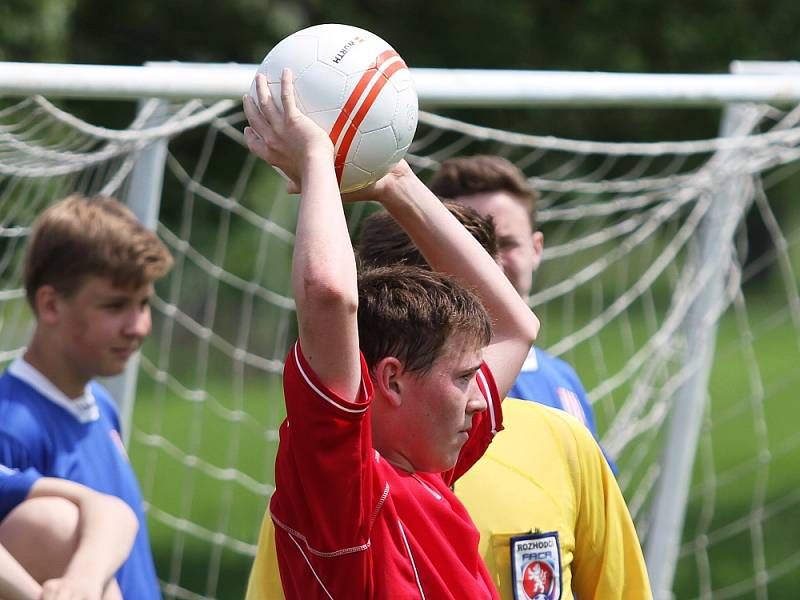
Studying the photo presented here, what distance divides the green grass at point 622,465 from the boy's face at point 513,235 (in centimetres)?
244

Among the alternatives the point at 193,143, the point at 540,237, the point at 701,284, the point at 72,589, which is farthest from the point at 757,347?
the point at 72,589

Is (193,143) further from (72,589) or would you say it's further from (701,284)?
(72,589)

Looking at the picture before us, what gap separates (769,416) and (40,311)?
37.9 feet

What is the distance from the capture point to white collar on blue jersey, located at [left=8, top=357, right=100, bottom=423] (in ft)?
10.6

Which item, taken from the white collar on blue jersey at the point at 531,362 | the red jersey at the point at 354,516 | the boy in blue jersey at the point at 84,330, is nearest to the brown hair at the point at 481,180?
the white collar on blue jersey at the point at 531,362

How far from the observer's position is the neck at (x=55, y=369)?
3275 mm

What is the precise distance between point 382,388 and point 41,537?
34.7 inches

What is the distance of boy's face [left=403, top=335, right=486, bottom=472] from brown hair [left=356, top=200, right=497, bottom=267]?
45cm

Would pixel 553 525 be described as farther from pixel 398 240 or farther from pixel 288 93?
pixel 288 93

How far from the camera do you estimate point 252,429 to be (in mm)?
12867

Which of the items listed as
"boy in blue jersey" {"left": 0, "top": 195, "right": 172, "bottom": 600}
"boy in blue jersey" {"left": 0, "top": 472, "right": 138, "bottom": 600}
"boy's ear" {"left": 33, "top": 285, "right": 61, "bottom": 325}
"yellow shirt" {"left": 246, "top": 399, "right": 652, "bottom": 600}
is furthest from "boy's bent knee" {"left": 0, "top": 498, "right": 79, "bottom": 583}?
"boy's ear" {"left": 33, "top": 285, "right": 61, "bottom": 325}

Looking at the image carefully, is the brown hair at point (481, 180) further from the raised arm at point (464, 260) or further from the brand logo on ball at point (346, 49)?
the brand logo on ball at point (346, 49)

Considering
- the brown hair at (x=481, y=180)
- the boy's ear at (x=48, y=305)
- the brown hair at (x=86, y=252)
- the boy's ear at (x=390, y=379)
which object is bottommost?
the boy's ear at (x=390, y=379)

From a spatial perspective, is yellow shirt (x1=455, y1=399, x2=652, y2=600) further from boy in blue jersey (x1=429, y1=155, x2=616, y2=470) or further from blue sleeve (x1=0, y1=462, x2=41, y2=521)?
blue sleeve (x1=0, y1=462, x2=41, y2=521)
